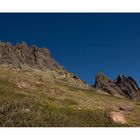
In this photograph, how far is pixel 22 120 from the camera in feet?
72.8
